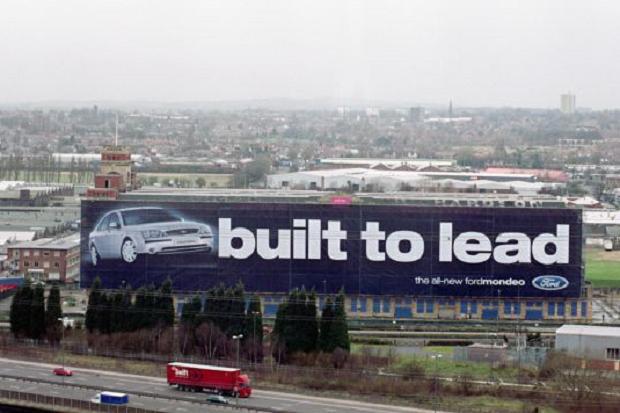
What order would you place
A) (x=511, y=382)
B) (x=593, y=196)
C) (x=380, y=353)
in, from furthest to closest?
(x=593, y=196), (x=380, y=353), (x=511, y=382)

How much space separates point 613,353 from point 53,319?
24.8ft

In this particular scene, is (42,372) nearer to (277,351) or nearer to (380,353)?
(277,351)

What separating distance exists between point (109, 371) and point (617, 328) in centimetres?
725

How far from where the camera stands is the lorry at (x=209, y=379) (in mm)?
18188

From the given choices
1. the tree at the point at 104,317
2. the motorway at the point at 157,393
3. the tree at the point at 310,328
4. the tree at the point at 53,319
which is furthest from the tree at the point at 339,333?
the tree at the point at 53,319

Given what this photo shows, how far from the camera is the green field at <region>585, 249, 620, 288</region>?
3006 cm

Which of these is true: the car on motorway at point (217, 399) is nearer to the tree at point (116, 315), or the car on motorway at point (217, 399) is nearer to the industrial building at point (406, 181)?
the tree at point (116, 315)

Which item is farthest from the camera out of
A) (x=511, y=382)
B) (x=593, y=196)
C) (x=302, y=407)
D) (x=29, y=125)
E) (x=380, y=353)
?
(x=29, y=125)

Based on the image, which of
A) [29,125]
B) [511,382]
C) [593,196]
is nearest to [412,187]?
[593,196]

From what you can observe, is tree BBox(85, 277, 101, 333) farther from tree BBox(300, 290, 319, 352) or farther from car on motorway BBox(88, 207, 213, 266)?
car on motorway BBox(88, 207, 213, 266)

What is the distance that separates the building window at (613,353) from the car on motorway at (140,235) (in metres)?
7.52

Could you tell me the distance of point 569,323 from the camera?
25.0 meters

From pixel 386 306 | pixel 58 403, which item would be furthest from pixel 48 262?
pixel 58 403

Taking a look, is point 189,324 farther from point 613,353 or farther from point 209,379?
point 613,353
